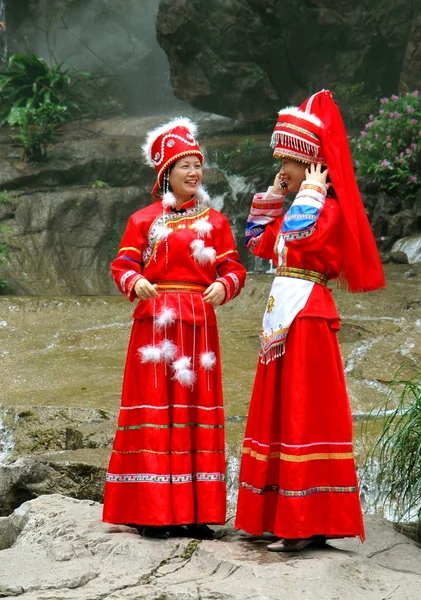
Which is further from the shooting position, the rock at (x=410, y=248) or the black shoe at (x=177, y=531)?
the rock at (x=410, y=248)

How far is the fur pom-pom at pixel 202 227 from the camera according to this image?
4.00 meters

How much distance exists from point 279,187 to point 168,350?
0.88m

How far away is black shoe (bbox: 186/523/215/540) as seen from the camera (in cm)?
389

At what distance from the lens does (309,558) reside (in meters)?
3.48

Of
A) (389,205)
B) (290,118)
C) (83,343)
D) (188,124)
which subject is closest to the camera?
(290,118)

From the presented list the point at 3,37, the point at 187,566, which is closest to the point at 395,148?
the point at 187,566

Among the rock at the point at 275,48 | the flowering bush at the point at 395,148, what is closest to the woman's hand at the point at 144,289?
the flowering bush at the point at 395,148

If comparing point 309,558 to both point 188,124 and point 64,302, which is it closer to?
point 188,124

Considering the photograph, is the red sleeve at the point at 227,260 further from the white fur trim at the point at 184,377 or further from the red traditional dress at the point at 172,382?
the white fur trim at the point at 184,377

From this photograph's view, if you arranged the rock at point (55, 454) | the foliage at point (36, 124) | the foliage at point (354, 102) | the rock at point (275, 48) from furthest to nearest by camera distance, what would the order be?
1. the foliage at point (354, 102)
2. the rock at point (275, 48)
3. the foliage at point (36, 124)
4. the rock at point (55, 454)

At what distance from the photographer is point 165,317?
3893mm

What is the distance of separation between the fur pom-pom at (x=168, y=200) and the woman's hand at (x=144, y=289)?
16.1 inches

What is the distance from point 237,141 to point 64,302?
18.1 feet

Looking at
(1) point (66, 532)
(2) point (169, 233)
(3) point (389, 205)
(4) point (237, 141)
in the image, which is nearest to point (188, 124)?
(2) point (169, 233)
